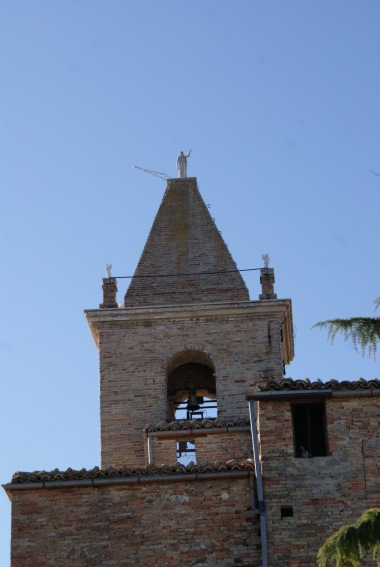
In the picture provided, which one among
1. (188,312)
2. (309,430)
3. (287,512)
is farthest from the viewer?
(188,312)

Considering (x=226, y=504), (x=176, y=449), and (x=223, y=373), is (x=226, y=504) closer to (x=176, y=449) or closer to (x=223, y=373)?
(x=176, y=449)

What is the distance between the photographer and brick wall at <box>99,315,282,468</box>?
28.6 meters

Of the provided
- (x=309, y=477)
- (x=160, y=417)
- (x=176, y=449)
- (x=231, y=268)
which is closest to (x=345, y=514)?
(x=309, y=477)

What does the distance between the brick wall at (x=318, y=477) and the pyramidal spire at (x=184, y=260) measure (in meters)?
8.00

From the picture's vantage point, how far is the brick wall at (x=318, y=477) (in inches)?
854

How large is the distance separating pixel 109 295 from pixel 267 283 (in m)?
3.06

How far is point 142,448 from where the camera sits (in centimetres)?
2814

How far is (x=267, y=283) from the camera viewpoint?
30.5m

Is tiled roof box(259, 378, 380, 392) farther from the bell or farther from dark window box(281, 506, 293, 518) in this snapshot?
the bell

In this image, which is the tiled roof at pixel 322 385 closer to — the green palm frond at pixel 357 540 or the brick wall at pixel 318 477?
the brick wall at pixel 318 477

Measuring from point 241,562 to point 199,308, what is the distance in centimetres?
867

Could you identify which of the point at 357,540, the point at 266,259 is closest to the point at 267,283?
the point at 266,259

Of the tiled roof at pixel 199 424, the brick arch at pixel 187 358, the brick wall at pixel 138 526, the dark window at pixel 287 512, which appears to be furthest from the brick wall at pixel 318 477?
the brick arch at pixel 187 358

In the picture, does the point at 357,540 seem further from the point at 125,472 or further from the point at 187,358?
the point at 187,358
